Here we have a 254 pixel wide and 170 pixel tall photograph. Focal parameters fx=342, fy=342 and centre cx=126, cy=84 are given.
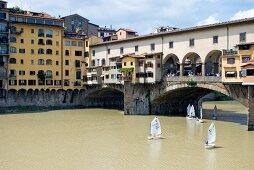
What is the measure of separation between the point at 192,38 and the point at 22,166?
114 feet

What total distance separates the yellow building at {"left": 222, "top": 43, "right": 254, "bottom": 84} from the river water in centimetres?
676

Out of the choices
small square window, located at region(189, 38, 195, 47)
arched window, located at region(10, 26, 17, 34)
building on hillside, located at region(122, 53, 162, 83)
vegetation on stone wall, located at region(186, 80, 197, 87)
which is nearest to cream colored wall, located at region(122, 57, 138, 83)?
building on hillside, located at region(122, 53, 162, 83)

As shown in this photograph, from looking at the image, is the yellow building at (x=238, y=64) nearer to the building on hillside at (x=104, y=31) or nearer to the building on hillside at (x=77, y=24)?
the building on hillside at (x=77, y=24)

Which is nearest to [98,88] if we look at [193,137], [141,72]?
[141,72]

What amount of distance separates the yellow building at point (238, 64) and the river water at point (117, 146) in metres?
6.76

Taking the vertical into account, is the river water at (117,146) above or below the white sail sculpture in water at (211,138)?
below

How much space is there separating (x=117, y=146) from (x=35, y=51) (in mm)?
43552

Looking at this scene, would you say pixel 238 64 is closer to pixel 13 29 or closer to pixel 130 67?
pixel 130 67

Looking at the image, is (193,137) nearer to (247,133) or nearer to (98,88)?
(247,133)

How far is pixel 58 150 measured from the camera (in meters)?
33.9

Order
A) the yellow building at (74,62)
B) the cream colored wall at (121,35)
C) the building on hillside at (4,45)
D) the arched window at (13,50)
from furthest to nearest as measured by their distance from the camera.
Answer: the cream colored wall at (121,35) → the yellow building at (74,62) → the arched window at (13,50) → the building on hillside at (4,45)

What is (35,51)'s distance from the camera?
73125 millimetres

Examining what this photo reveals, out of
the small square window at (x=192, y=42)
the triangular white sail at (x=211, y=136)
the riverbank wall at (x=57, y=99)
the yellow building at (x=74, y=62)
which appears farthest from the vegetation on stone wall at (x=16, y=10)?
the triangular white sail at (x=211, y=136)

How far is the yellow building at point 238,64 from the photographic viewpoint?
Result: 42588mm
